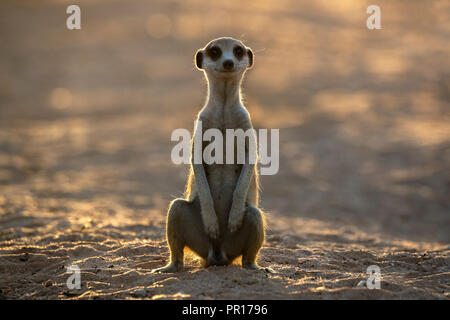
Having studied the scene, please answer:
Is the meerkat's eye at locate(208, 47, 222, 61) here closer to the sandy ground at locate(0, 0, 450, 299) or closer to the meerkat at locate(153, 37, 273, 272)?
the meerkat at locate(153, 37, 273, 272)

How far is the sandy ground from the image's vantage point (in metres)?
5.18

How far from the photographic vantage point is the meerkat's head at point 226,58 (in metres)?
4.76

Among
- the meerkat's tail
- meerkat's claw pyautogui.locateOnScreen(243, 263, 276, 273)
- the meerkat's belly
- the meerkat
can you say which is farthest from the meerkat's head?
meerkat's claw pyautogui.locateOnScreen(243, 263, 276, 273)

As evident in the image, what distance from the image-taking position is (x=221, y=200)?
500cm

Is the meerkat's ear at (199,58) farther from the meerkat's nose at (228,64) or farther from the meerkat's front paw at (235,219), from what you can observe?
the meerkat's front paw at (235,219)

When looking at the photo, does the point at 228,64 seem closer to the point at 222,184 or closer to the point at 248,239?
the point at 222,184

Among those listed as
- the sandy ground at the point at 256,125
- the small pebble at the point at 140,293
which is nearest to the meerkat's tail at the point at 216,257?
the sandy ground at the point at 256,125

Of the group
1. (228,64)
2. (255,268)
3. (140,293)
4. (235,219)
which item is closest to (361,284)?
(255,268)

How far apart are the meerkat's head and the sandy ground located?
5.65 ft

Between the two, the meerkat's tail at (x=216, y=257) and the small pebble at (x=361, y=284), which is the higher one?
the meerkat's tail at (x=216, y=257)

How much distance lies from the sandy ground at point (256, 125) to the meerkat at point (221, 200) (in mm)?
258

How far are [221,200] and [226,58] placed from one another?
1.28 meters
